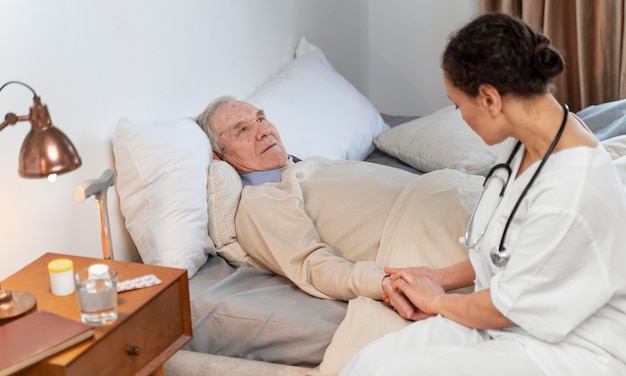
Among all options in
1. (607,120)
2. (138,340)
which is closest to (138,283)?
(138,340)

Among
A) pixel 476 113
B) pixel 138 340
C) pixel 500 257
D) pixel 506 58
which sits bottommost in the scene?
pixel 138 340

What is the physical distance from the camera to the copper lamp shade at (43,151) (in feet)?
4.30

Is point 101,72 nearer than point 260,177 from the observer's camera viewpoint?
Yes

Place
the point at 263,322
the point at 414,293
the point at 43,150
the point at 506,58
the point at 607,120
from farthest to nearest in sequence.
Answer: the point at 607,120 < the point at 263,322 < the point at 414,293 < the point at 506,58 < the point at 43,150

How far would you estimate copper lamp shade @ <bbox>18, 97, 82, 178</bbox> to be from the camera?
1.31 metres

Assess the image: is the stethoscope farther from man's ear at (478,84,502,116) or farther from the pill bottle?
the pill bottle

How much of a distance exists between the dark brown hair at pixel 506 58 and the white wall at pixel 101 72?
88 centimetres

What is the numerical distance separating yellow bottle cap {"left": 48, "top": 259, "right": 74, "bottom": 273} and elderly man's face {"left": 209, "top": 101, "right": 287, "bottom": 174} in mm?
752

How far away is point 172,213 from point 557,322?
0.95 meters

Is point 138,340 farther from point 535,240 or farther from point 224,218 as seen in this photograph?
point 535,240

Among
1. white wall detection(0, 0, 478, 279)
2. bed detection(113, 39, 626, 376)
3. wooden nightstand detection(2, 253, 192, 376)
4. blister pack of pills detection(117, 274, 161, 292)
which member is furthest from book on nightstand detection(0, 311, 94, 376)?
bed detection(113, 39, 626, 376)

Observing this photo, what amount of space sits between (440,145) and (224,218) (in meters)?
0.95

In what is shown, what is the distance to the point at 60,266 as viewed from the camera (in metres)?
1.51

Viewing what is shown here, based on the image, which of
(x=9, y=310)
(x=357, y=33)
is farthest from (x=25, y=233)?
(x=357, y=33)
